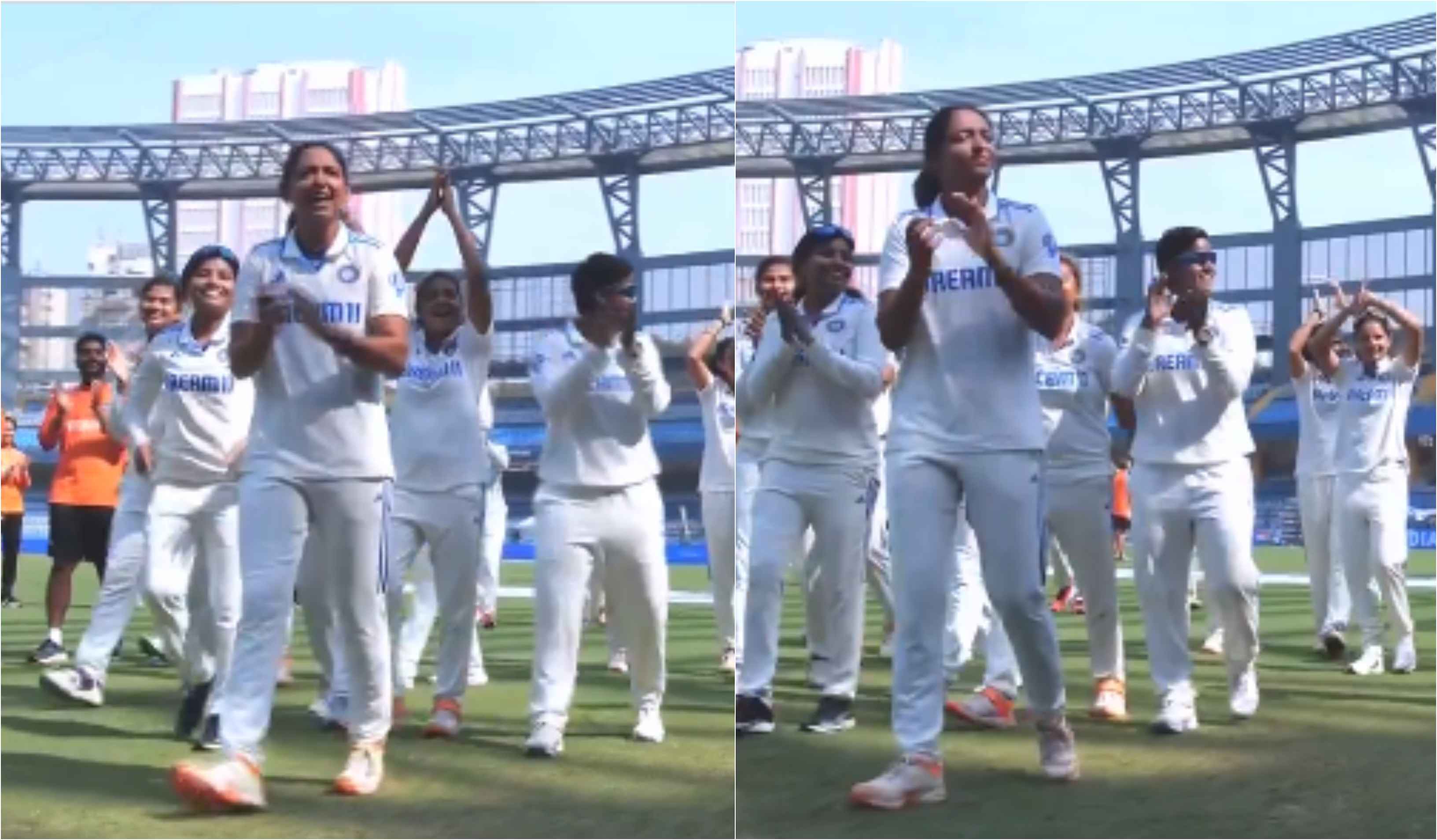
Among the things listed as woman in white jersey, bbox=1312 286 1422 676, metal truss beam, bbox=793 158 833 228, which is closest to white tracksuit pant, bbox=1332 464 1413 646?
woman in white jersey, bbox=1312 286 1422 676

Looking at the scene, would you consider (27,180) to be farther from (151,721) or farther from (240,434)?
(151,721)

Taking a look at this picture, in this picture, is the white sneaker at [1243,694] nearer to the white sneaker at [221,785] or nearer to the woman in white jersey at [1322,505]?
the woman in white jersey at [1322,505]

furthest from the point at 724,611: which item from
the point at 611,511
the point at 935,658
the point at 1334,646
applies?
the point at 1334,646

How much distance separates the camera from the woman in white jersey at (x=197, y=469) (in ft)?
19.6

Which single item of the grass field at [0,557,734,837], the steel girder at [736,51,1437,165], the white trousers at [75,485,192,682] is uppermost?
the steel girder at [736,51,1437,165]

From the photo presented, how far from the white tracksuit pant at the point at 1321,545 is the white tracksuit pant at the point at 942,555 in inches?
162

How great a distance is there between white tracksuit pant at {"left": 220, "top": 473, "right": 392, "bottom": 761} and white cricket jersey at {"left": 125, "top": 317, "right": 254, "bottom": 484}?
42.2 inches

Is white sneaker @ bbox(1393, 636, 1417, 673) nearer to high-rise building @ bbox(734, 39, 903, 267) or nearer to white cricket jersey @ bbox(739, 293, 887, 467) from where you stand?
white cricket jersey @ bbox(739, 293, 887, 467)

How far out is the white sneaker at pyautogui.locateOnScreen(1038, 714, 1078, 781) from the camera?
5.16 meters

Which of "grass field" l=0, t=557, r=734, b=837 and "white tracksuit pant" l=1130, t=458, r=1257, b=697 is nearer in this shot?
"grass field" l=0, t=557, r=734, b=837

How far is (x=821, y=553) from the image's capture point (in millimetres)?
6141

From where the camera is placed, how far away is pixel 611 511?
5633mm

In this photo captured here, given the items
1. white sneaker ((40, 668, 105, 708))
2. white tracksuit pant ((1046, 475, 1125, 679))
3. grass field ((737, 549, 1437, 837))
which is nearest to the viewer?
grass field ((737, 549, 1437, 837))

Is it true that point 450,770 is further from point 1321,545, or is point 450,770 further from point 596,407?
point 1321,545
